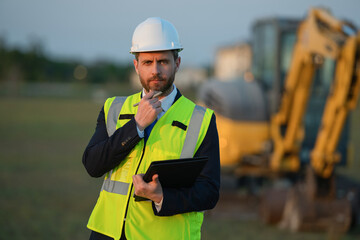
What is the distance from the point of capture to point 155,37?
2.29 metres

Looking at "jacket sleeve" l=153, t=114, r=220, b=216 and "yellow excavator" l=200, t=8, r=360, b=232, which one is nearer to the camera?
"jacket sleeve" l=153, t=114, r=220, b=216

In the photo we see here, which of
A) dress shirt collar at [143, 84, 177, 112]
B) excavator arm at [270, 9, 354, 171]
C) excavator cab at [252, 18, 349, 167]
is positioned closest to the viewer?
dress shirt collar at [143, 84, 177, 112]

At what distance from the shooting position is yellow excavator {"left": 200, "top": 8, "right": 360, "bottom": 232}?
6414mm

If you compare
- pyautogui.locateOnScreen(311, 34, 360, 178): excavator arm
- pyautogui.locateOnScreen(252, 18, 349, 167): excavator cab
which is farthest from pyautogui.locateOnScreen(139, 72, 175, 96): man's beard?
pyautogui.locateOnScreen(252, 18, 349, 167): excavator cab

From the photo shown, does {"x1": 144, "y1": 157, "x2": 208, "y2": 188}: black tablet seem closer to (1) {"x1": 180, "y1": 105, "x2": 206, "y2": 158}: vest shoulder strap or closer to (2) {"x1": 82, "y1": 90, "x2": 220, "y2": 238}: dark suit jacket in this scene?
(2) {"x1": 82, "y1": 90, "x2": 220, "y2": 238}: dark suit jacket

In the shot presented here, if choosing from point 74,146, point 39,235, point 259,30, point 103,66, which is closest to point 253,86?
point 259,30

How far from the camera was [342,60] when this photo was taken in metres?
6.16

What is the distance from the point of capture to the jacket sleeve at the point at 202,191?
2.12 m

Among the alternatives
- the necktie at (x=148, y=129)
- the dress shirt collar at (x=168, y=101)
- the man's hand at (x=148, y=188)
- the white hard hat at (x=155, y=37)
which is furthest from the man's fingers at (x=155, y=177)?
the white hard hat at (x=155, y=37)

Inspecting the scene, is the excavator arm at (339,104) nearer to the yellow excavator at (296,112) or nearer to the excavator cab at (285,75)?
the yellow excavator at (296,112)

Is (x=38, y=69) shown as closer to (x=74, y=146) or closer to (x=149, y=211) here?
(x=74, y=146)

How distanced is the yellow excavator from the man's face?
4.26 metres

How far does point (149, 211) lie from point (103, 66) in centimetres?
7383

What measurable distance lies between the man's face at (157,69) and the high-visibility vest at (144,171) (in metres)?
0.14
